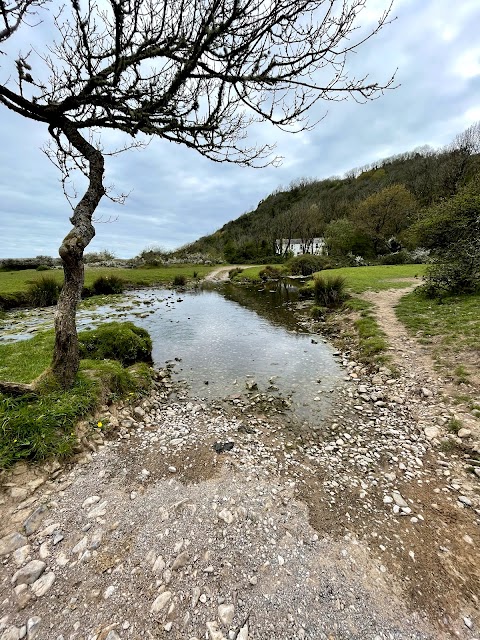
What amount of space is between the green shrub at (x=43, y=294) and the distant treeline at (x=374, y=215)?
94.1 feet

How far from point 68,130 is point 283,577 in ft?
27.3

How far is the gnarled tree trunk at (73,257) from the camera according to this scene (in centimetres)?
546

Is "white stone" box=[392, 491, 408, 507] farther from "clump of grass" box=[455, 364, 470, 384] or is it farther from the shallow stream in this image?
"clump of grass" box=[455, 364, 470, 384]

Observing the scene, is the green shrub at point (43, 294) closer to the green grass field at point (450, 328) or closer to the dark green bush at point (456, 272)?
the green grass field at point (450, 328)

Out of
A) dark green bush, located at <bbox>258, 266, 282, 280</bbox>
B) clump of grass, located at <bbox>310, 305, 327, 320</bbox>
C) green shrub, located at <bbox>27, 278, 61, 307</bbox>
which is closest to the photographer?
clump of grass, located at <bbox>310, 305, 327, 320</bbox>

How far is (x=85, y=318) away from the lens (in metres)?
16.9

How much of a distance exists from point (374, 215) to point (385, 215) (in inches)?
88.4

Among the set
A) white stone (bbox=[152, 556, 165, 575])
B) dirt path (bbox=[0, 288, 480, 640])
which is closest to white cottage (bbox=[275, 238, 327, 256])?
dirt path (bbox=[0, 288, 480, 640])

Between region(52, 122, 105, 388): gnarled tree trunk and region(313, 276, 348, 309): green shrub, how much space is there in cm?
1644

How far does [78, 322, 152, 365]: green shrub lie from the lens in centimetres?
886

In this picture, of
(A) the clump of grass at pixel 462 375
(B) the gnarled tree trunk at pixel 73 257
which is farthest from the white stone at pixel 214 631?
(A) the clump of grass at pixel 462 375

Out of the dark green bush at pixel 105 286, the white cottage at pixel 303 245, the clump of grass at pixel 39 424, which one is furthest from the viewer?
the white cottage at pixel 303 245

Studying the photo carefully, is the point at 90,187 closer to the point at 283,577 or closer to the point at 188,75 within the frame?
the point at 188,75

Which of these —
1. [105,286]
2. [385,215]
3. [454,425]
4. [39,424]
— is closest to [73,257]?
[39,424]
